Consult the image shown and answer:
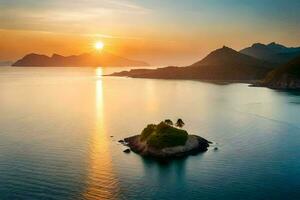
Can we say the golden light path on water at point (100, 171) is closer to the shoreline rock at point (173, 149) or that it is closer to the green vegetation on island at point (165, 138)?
the shoreline rock at point (173, 149)

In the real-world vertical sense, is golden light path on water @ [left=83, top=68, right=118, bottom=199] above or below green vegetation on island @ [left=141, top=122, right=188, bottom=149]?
below

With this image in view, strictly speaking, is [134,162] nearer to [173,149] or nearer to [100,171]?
[100,171]

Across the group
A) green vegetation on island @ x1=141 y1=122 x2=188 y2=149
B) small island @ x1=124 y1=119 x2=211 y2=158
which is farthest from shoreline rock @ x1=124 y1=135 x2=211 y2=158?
green vegetation on island @ x1=141 y1=122 x2=188 y2=149

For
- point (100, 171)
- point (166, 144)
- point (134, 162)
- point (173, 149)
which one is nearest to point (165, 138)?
point (166, 144)

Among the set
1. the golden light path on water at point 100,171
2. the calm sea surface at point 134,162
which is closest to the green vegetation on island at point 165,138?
the calm sea surface at point 134,162

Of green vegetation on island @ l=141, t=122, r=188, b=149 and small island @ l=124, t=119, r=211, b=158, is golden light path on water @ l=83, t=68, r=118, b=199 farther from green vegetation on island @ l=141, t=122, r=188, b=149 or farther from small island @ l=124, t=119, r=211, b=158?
green vegetation on island @ l=141, t=122, r=188, b=149

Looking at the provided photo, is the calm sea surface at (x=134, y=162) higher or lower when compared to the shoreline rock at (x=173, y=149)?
lower

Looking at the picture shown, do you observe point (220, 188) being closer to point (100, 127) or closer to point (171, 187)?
point (171, 187)

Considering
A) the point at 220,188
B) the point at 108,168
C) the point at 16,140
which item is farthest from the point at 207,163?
the point at 16,140
